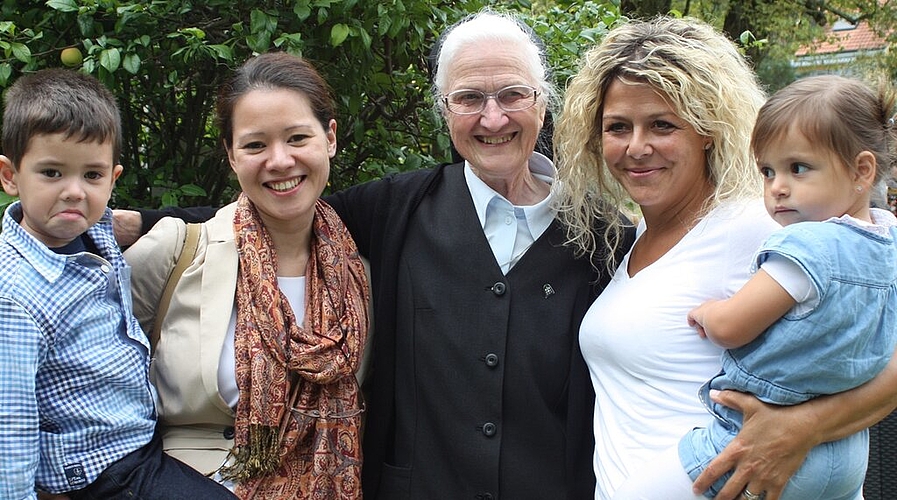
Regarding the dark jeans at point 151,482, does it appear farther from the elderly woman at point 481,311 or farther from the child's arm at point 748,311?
the child's arm at point 748,311

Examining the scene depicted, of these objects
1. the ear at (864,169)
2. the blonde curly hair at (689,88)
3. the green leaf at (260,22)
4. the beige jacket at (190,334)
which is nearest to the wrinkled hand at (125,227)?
the beige jacket at (190,334)

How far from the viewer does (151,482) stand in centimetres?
225

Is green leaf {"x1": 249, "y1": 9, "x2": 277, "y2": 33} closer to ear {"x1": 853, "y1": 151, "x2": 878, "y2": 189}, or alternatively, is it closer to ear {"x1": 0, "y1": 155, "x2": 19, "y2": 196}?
ear {"x1": 0, "y1": 155, "x2": 19, "y2": 196}

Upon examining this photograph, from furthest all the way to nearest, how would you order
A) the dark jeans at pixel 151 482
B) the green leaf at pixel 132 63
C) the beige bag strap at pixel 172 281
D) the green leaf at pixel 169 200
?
the green leaf at pixel 169 200 < the green leaf at pixel 132 63 < the beige bag strap at pixel 172 281 < the dark jeans at pixel 151 482

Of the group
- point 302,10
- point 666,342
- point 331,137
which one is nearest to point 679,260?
point 666,342

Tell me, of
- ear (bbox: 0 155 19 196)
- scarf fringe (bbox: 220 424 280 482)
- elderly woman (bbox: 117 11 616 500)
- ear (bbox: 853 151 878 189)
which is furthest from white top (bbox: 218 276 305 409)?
ear (bbox: 853 151 878 189)

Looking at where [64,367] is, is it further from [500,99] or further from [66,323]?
[500,99]

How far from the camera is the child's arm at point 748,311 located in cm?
196

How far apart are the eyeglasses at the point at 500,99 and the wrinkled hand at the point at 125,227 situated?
1.08 m

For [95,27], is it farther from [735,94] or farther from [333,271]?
Result: [735,94]

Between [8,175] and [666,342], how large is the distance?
70.8 inches

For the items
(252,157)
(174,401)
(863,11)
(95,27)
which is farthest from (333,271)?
(863,11)

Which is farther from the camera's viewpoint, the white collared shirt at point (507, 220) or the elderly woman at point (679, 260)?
the white collared shirt at point (507, 220)

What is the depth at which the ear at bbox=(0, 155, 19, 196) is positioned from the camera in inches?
87.4
